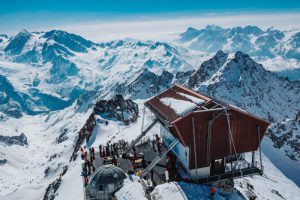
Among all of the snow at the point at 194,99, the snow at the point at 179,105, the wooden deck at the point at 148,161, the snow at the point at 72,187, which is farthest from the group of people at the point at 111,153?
the snow at the point at 194,99

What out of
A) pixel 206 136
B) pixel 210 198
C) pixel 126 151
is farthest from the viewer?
pixel 126 151

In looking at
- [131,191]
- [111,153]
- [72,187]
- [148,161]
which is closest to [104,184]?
[131,191]

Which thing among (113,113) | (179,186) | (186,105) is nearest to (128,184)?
(179,186)

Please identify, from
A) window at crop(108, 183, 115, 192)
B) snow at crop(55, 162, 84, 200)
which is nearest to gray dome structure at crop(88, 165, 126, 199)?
window at crop(108, 183, 115, 192)

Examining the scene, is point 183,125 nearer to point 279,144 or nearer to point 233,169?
point 233,169

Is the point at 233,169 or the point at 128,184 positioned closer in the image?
the point at 128,184

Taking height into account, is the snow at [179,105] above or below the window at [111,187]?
above

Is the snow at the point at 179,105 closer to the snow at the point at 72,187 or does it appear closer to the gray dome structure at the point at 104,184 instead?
the gray dome structure at the point at 104,184

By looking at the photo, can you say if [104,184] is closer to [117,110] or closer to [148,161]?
[148,161]
